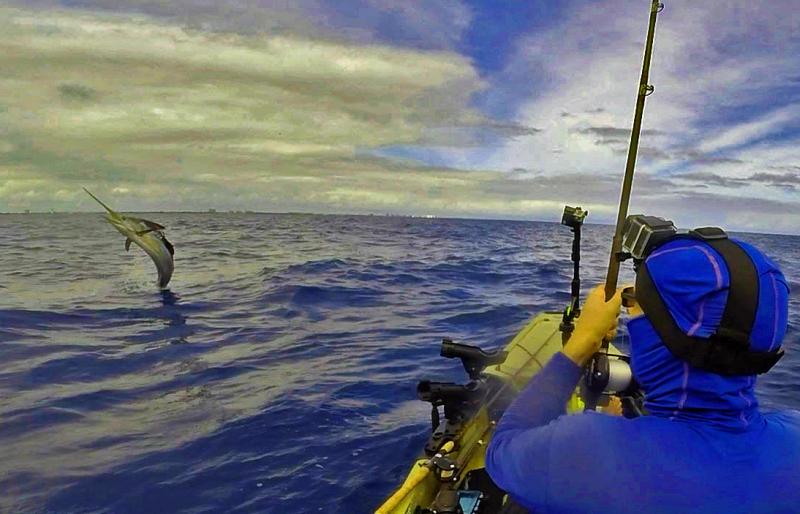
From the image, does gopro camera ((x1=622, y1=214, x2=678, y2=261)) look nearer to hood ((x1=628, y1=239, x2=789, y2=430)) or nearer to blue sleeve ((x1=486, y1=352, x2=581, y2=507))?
hood ((x1=628, y1=239, x2=789, y2=430))

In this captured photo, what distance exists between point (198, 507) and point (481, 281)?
51.7 ft

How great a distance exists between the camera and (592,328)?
1976 millimetres

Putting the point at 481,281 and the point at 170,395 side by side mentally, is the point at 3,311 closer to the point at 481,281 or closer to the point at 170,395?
the point at 170,395

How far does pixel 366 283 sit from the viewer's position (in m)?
18.9

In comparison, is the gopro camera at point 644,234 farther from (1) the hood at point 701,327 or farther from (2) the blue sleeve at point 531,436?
(2) the blue sleeve at point 531,436

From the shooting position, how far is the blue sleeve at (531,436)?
1.66 metres

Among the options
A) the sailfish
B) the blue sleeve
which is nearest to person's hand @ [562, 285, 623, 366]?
the blue sleeve

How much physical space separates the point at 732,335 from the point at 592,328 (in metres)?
0.53

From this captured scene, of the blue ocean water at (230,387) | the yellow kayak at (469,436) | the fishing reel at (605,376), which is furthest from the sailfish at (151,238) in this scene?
the fishing reel at (605,376)

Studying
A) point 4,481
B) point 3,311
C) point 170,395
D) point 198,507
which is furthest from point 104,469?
point 3,311

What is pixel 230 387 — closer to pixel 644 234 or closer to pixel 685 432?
pixel 644 234

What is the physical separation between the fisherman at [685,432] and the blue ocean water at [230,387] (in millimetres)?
3941

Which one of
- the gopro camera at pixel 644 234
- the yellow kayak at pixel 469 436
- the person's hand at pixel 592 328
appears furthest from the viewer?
the yellow kayak at pixel 469 436

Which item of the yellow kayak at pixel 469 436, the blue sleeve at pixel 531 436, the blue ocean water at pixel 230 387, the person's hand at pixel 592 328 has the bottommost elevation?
the blue ocean water at pixel 230 387
